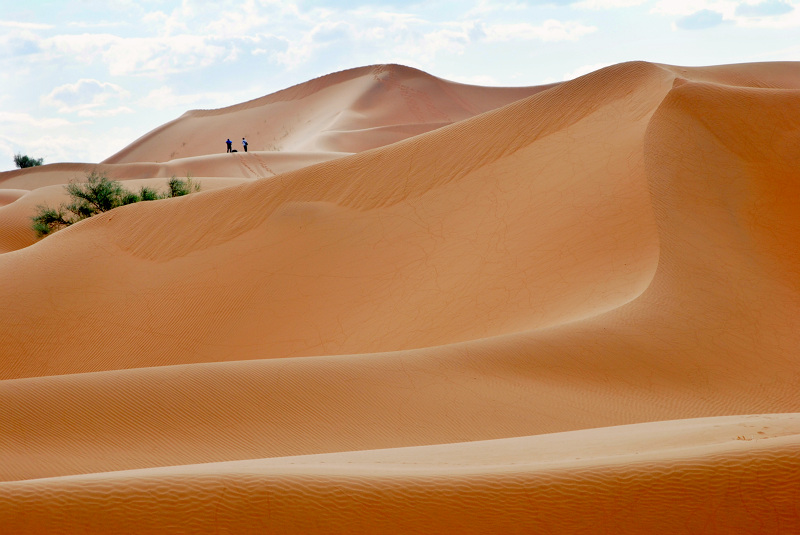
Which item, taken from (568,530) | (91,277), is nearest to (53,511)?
(568,530)

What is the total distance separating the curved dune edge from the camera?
3.74 meters

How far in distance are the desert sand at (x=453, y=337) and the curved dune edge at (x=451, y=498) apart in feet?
0.04

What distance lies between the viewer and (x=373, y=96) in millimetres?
60969

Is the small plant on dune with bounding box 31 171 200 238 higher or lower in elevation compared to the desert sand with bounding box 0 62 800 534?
higher

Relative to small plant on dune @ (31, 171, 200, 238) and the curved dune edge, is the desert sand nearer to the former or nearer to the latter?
the curved dune edge

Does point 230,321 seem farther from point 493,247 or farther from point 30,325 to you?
point 493,247

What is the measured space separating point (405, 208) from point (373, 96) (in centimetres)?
4692

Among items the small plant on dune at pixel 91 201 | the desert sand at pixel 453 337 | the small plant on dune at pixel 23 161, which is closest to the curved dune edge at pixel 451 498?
the desert sand at pixel 453 337

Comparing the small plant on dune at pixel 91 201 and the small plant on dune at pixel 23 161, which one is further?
the small plant on dune at pixel 23 161

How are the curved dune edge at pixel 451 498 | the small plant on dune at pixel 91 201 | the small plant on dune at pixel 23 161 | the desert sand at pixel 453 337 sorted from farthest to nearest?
the small plant on dune at pixel 23 161, the small plant on dune at pixel 91 201, the desert sand at pixel 453 337, the curved dune edge at pixel 451 498

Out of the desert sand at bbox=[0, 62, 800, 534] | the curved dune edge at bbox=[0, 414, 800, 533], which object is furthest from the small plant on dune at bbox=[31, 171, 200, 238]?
the curved dune edge at bbox=[0, 414, 800, 533]

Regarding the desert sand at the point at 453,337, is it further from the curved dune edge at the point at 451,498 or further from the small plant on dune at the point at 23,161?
the small plant on dune at the point at 23,161

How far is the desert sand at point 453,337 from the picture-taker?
3.89m

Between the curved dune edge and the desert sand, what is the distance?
0.04ft
